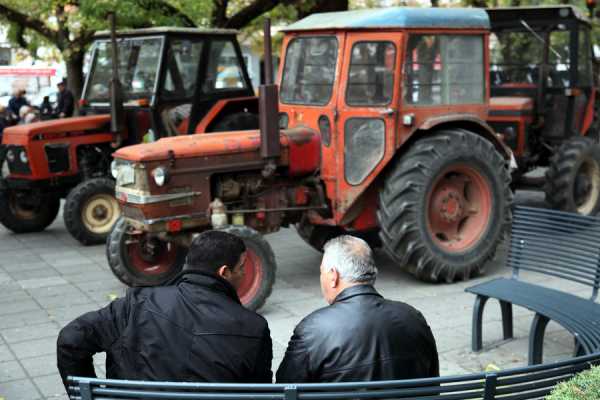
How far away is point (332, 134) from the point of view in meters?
7.85

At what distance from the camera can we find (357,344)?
10.3ft

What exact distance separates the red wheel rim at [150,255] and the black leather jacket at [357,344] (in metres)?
4.69

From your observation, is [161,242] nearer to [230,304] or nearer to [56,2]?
[230,304]

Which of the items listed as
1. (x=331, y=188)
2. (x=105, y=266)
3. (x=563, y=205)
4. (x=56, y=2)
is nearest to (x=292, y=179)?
(x=331, y=188)

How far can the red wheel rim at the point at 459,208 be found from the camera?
812 cm

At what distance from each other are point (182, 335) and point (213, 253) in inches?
14.5

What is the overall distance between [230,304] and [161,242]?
4.75 meters

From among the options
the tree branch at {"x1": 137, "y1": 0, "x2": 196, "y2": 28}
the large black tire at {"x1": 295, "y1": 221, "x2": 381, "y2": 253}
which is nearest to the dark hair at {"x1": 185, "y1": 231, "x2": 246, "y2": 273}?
the large black tire at {"x1": 295, "y1": 221, "x2": 381, "y2": 253}

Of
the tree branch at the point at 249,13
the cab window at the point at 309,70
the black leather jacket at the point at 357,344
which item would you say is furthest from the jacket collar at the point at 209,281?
the tree branch at the point at 249,13

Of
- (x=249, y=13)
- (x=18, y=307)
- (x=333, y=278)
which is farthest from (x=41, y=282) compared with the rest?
→ (x=249, y=13)

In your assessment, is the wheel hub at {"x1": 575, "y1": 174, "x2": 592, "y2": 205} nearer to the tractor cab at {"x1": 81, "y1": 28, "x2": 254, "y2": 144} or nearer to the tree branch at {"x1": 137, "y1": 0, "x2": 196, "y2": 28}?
the tractor cab at {"x1": 81, "y1": 28, "x2": 254, "y2": 144}

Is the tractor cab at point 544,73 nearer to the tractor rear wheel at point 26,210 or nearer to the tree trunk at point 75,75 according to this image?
the tractor rear wheel at point 26,210

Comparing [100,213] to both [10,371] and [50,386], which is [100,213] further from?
[50,386]

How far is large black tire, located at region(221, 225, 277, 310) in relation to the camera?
281 inches
